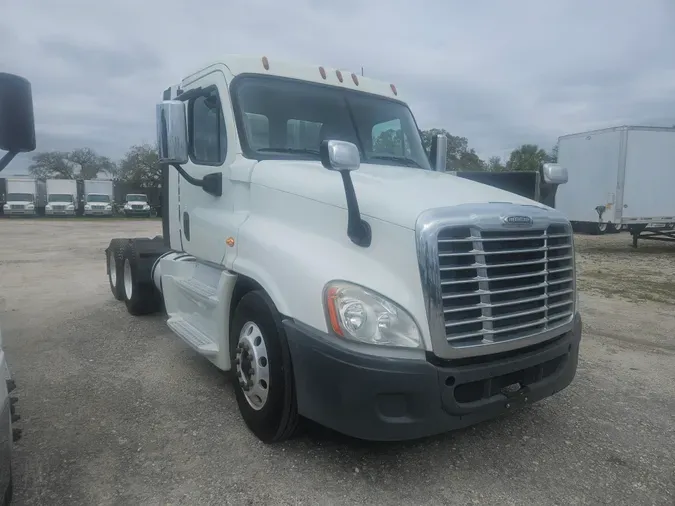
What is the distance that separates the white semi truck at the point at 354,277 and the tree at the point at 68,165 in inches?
2753

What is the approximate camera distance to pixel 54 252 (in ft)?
47.3

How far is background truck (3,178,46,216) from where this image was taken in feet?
121

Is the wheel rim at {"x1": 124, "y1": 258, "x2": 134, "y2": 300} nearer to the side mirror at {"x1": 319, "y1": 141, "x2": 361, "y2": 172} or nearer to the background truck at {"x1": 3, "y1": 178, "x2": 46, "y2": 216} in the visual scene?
the side mirror at {"x1": 319, "y1": 141, "x2": 361, "y2": 172}

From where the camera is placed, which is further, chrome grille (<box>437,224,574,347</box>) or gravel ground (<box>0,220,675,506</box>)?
gravel ground (<box>0,220,675,506</box>)

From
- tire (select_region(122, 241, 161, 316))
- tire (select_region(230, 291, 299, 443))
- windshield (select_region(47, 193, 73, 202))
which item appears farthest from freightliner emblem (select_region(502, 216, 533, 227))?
windshield (select_region(47, 193, 73, 202))

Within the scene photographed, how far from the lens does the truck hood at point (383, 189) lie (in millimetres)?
2916

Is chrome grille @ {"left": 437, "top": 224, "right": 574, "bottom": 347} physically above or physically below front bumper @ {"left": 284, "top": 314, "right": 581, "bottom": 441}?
above

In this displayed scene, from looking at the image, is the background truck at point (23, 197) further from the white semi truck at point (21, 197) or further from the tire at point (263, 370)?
the tire at point (263, 370)

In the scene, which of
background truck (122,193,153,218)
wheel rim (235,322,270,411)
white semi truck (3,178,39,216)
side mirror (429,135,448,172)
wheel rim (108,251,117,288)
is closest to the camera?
wheel rim (235,322,270,411)

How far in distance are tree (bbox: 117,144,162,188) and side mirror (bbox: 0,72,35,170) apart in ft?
160

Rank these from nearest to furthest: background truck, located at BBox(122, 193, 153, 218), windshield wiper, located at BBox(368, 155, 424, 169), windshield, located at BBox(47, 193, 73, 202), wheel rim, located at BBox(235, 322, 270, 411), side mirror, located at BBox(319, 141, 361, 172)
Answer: side mirror, located at BBox(319, 141, 361, 172), wheel rim, located at BBox(235, 322, 270, 411), windshield wiper, located at BBox(368, 155, 424, 169), windshield, located at BBox(47, 193, 73, 202), background truck, located at BBox(122, 193, 153, 218)

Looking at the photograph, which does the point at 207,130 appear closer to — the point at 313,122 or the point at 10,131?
the point at 313,122

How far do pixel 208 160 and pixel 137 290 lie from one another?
9.30 ft

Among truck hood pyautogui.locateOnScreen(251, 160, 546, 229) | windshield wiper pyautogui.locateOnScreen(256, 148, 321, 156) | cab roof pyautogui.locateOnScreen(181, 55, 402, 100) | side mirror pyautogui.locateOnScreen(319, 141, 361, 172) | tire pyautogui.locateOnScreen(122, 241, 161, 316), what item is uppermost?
cab roof pyautogui.locateOnScreen(181, 55, 402, 100)
